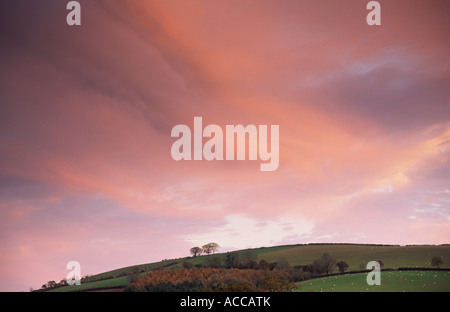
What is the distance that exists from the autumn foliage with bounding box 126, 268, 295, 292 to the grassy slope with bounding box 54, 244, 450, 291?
88.2ft

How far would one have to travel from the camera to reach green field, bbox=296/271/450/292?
60322 millimetres

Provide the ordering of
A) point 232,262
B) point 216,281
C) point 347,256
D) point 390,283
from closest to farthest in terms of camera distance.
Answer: point 216,281 < point 390,283 < point 232,262 < point 347,256

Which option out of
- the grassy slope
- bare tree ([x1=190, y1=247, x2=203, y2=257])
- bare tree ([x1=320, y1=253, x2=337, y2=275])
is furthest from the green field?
bare tree ([x1=190, y1=247, x2=203, y2=257])

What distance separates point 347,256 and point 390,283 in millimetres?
45902

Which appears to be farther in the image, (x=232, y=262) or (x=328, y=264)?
(x=232, y=262)

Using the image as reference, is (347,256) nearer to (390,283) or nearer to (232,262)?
(232,262)

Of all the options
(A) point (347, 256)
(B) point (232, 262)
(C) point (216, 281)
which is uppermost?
(A) point (347, 256)

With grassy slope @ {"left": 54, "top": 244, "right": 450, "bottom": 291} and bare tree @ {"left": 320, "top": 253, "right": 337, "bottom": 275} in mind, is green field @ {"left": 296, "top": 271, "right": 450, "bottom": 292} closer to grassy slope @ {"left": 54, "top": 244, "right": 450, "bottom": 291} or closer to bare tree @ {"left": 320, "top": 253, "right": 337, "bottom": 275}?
bare tree @ {"left": 320, "top": 253, "right": 337, "bottom": 275}

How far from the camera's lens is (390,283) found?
64.7m

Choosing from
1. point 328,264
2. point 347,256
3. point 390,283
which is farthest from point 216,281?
point 347,256

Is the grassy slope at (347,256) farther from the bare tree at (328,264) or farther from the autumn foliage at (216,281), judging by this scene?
the autumn foliage at (216,281)

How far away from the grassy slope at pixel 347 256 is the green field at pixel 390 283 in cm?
1153

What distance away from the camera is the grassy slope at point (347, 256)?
94463mm
